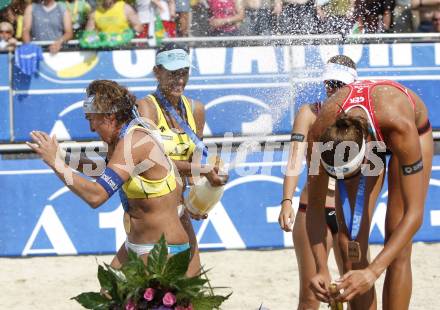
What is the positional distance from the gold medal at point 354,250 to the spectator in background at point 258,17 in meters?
4.61

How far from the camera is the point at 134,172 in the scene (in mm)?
4836

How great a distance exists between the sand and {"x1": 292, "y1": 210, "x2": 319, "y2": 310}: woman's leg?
1.05 metres

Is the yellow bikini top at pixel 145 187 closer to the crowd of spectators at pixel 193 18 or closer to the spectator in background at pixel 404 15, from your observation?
the crowd of spectators at pixel 193 18

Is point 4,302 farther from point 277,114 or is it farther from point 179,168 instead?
point 277,114

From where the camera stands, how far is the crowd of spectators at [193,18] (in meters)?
9.08

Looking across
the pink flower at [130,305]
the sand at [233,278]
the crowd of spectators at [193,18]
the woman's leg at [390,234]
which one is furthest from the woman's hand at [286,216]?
the crowd of spectators at [193,18]

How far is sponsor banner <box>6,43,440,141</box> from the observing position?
8656mm

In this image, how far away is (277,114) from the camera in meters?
8.88

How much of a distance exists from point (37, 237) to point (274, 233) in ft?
6.82

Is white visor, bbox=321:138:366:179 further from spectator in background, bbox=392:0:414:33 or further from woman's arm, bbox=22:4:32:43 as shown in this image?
spectator in background, bbox=392:0:414:33

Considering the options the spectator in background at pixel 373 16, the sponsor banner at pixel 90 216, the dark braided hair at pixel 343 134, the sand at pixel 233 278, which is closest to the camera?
the dark braided hair at pixel 343 134

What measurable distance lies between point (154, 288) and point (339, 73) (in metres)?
2.12

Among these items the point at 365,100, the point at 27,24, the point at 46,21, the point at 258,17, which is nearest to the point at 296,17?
the point at 258,17

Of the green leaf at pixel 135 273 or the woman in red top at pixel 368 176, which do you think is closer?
the green leaf at pixel 135 273
